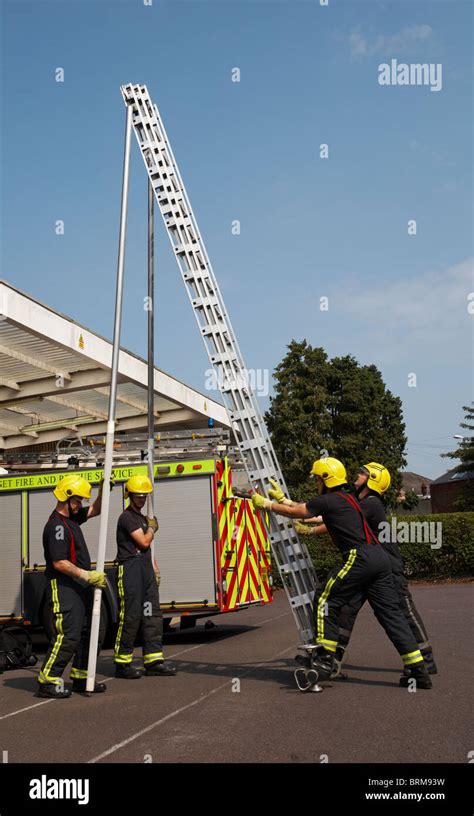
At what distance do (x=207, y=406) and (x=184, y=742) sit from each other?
19447 mm

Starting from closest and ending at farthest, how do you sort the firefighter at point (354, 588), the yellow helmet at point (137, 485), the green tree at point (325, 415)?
the firefighter at point (354, 588) < the yellow helmet at point (137, 485) < the green tree at point (325, 415)

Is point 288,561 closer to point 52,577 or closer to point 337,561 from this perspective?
point 52,577

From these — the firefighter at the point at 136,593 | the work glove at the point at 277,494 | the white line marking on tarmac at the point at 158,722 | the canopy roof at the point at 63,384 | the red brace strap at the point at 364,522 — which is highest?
the canopy roof at the point at 63,384

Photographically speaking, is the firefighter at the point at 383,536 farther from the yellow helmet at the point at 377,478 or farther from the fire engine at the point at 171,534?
the fire engine at the point at 171,534

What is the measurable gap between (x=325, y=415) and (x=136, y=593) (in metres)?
39.3

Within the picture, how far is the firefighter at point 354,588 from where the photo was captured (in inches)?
290

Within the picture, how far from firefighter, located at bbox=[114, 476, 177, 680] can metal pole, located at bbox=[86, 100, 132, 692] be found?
0.38 m

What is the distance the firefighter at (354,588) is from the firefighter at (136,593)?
6.48ft

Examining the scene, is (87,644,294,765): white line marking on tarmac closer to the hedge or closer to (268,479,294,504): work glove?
(268,479,294,504): work glove

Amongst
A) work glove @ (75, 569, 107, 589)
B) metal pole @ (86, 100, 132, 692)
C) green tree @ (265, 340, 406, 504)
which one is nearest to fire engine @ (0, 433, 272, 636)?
metal pole @ (86, 100, 132, 692)

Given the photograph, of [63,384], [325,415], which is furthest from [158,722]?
[325,415]

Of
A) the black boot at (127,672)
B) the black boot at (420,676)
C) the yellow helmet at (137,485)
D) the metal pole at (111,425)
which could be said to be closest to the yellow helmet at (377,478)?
the black boot at (420,676)

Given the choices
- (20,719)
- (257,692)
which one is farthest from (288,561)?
(20,719)

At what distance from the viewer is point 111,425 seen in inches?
342
